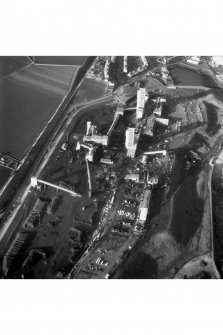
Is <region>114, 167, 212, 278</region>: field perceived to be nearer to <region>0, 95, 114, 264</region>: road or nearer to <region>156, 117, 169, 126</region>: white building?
<region>0, 95, 114, 264</region>: road

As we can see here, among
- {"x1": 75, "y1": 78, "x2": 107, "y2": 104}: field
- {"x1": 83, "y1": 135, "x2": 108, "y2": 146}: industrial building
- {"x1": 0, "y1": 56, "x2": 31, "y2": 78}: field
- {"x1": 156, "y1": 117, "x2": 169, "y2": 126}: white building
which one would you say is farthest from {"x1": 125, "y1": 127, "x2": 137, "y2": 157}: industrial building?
{"x1": 0, "y1": 56, "x2": 31, "y2": 78}: field

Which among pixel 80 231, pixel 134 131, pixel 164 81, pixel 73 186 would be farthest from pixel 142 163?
pixel 164 81

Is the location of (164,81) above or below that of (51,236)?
above

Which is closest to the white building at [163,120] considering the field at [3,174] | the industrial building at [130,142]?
the industrial building at [130,142]

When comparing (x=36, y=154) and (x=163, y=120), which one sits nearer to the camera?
(x=36, y=154)

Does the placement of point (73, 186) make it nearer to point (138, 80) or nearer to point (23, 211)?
point (23, 211)

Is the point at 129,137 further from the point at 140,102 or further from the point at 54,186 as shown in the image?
the point at 54,186

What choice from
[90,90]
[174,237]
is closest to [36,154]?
[90,90]
